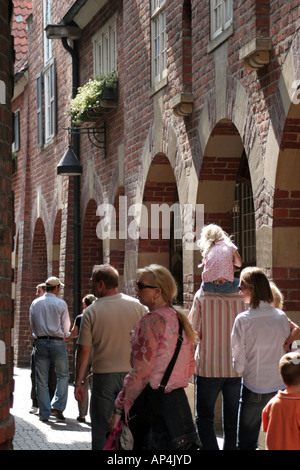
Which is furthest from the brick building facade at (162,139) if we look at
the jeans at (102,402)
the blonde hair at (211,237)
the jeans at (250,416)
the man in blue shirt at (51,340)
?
the jeans at (102,402)

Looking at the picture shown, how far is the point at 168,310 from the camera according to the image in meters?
5.71

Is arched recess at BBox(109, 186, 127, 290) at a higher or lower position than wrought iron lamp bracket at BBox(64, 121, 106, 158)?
lower

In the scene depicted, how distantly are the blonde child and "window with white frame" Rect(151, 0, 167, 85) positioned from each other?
5.10m

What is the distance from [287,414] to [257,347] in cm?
153

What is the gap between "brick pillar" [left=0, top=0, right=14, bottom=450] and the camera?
459 cm

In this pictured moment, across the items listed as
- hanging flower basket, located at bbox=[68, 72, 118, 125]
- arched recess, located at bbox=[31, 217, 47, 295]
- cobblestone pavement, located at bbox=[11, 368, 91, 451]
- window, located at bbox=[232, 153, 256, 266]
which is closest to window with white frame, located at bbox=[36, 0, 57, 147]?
arched recess, located at bbox=[31, 217, 47, 295]

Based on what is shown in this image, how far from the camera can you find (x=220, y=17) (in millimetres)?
10867

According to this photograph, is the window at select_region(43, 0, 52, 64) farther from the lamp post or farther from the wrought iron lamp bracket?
the wrought iron lamp bracket

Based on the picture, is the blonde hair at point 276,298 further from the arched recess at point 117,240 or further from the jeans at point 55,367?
the arched recess at point 117,240

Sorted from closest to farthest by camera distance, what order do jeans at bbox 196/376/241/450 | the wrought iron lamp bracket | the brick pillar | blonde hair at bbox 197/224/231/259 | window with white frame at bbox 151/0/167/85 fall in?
the brick pillar → jeans at bbox 196/376/241/450 → blonde hair at bbox 197/224/231/259 → window with white frame at bbox 151/0/167/85 → the wrought iron lamp bracket

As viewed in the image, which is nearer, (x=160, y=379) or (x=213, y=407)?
(x=160, y=379)

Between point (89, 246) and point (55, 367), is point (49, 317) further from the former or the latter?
point (89, 246)

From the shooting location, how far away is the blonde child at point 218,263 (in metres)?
7.96

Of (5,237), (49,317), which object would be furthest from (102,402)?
(49,317)
